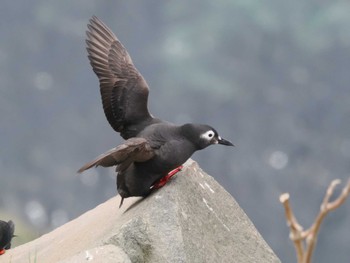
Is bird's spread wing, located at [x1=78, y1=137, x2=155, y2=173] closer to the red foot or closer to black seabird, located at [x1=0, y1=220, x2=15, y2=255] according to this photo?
the red foot

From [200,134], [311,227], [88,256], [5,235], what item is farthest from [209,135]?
[311,227]

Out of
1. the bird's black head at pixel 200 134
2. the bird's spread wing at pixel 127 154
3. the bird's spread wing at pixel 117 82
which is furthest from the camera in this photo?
the bird's spread wing at pixel 117 82

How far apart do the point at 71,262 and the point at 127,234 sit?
0.51 m

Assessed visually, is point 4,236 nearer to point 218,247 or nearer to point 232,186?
point 218,247

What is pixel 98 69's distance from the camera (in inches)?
288

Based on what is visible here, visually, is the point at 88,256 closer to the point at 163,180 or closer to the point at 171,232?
the point at 171,232

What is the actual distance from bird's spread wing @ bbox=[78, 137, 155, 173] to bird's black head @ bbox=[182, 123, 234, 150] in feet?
1.01

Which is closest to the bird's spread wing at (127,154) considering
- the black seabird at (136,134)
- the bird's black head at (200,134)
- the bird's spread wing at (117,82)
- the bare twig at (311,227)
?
the black seabird at (136,134)

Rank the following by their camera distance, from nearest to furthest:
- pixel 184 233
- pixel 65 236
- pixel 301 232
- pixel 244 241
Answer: pixel 301 232
pixel 184 233
pixel 244 241
pixel 65 236

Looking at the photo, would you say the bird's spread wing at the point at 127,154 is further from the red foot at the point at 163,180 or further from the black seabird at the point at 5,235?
the black seabird at the point at 5,235

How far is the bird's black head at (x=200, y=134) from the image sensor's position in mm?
6102

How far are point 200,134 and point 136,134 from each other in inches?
29.3

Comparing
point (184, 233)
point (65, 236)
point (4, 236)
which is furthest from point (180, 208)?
point (4, 236)

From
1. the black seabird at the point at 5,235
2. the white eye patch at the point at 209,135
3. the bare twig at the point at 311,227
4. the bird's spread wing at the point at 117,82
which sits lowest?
the black seabird at the point at 5,235
